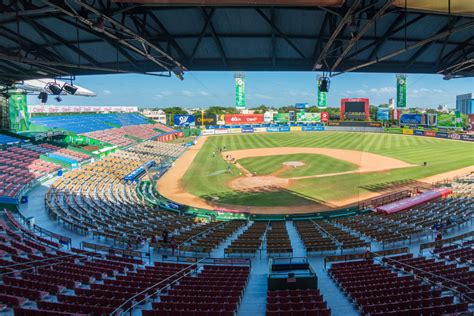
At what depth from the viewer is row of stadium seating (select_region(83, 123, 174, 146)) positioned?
5412 cm

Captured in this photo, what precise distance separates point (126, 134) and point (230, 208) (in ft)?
143

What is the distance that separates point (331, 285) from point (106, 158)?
37.1m

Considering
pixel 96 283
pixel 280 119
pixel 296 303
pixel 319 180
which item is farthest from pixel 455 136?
pixel 96 283

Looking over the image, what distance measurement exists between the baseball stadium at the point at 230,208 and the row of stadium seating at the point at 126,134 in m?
20.5

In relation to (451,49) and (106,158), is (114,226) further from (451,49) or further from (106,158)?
(106,158)

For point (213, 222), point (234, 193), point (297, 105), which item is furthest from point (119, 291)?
point (297, 105)

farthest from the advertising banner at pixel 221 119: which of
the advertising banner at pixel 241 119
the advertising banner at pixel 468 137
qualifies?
the advertising banner at pixel 468 137

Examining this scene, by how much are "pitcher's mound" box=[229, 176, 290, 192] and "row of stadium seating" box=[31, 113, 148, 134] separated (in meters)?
31.8

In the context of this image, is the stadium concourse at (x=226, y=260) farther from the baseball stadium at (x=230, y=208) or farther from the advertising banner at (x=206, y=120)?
the advertising banner at (x=206, y=120)

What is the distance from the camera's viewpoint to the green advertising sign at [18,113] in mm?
39000

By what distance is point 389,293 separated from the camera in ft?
29.9

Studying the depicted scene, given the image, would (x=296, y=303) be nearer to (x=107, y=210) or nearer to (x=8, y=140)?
(x=107, y=210)

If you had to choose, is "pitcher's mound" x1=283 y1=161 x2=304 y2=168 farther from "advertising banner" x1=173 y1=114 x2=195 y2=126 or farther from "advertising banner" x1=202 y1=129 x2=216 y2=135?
"advertising banner" x1=173 y1=114 x2=195 y2=126

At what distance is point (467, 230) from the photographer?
56.3 feet
